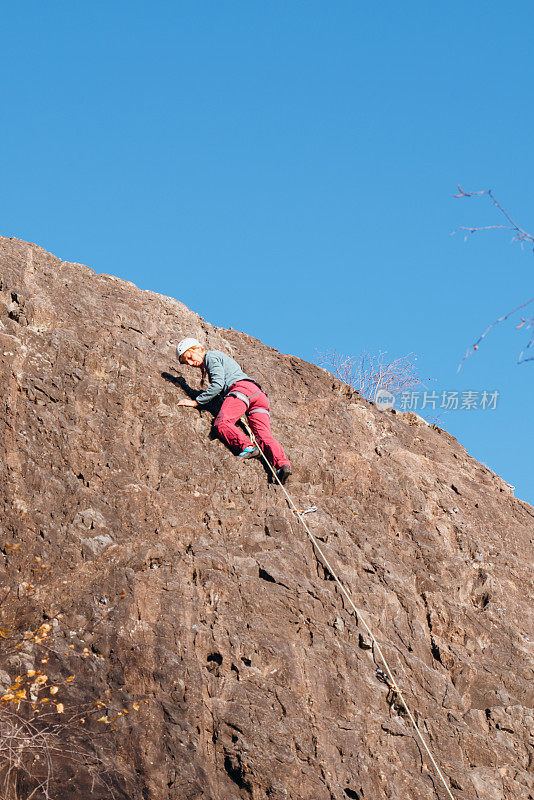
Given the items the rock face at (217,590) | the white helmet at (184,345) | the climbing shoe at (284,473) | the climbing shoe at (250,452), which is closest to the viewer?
the rock face at (217,590)

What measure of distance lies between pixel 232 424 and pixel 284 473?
3.00ft

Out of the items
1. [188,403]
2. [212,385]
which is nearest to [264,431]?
[212,385]

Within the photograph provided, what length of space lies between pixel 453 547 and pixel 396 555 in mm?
995

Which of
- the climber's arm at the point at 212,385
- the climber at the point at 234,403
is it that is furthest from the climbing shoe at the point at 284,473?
the climber's arm at the point at 212,385

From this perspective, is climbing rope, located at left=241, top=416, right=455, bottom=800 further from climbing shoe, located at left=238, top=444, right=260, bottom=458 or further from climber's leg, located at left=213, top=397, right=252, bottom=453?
climber's leg, located at left=213, top=397, right=252, bottom=453

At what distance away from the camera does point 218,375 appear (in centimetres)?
1051

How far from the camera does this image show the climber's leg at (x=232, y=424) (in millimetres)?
10102

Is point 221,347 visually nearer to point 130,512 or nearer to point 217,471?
point 217,471

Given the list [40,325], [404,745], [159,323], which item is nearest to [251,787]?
[404,745]

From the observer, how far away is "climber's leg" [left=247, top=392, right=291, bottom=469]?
10125mm

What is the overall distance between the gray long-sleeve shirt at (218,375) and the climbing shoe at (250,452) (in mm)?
897

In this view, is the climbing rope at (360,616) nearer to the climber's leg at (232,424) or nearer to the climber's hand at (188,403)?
the climber's leg at (232,424)

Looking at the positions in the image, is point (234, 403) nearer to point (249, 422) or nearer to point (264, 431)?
point (249, 422)

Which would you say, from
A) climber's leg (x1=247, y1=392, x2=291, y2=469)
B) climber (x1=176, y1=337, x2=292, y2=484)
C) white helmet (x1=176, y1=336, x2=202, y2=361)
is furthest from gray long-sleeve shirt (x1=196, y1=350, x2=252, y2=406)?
climber's leg (x1=247, y1=392, x2=291, y2=469)
